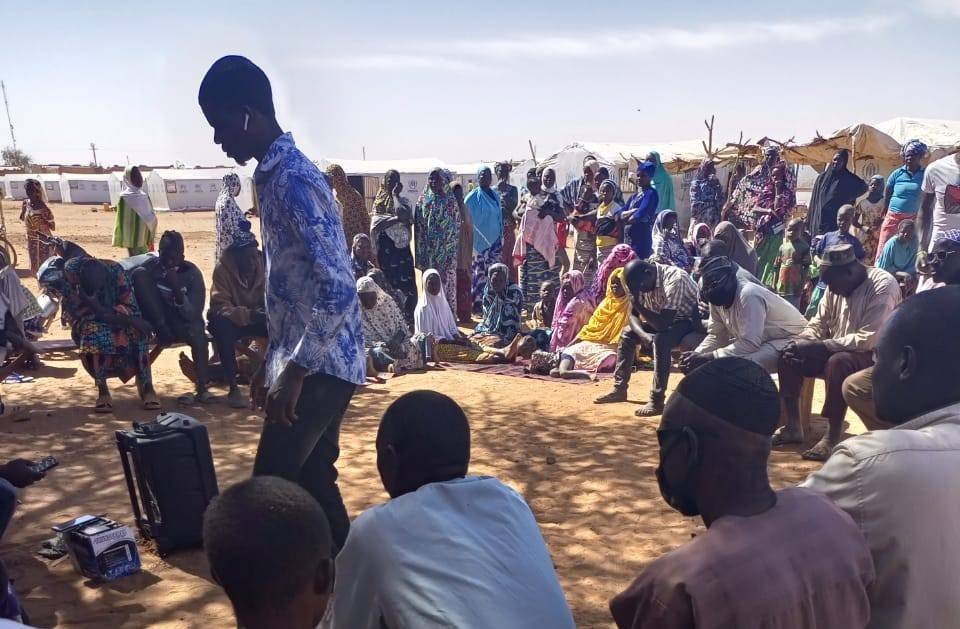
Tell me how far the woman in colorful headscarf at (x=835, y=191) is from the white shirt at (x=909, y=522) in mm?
9336

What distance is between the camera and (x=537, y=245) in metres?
10.5

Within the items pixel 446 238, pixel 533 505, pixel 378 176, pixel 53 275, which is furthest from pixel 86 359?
pixel 378 176

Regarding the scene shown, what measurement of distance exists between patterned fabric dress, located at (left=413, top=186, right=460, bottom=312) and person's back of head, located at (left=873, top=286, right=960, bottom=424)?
8.47 m

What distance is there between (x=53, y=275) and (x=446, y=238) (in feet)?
15.4

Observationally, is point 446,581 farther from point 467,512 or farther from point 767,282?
point 767,282

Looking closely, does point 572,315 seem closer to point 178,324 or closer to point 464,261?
point 464,261

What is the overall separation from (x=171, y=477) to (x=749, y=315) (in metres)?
3.79

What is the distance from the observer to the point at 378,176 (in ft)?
102

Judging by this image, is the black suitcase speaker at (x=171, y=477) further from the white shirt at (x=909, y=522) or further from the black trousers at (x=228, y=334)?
the white shirt at (x=909, y=522)

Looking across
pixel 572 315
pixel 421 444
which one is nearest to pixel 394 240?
pixel 572 315

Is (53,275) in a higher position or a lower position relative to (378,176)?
lower

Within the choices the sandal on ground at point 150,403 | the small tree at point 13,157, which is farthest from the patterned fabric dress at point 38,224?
the small tree at point 13,157

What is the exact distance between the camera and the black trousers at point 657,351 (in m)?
6.19

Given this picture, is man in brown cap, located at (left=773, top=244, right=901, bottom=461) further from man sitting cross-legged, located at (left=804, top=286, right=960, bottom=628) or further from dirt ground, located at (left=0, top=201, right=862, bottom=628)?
man sitting cross-legged, located at (left=804, top=286, right=960, bottom=628)
